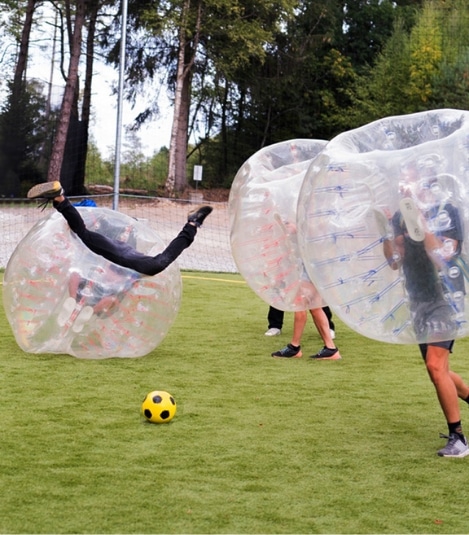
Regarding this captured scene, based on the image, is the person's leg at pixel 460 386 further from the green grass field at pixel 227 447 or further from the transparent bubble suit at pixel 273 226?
the transparent bubble suit at pixel 273 226

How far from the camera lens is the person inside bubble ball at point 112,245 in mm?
7047

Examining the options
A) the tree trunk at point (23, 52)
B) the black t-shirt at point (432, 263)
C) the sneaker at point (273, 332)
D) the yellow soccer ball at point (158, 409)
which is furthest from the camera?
the tree trunk at point (23, 52)

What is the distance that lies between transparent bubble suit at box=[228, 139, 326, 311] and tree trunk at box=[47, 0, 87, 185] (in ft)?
49.1

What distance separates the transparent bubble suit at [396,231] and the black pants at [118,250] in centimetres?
235

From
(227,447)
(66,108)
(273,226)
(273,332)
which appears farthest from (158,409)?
(66,108)

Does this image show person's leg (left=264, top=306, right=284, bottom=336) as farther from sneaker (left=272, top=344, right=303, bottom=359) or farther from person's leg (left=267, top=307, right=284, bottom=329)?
sneaker (left=272, top=344, right=303, bottom=359)

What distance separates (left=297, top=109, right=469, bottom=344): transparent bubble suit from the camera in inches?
176

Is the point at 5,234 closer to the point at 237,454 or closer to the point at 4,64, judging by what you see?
the point at 4,64

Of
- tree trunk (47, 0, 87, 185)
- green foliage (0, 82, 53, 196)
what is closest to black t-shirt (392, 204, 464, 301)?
tree trunk (47, 0, 87, 185)

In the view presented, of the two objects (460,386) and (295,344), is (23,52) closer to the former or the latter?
(295,344)

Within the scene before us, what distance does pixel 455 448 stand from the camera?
16.3ft

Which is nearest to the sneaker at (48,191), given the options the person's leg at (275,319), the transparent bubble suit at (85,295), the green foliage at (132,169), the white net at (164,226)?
the transparent bubble suit at (85,295)

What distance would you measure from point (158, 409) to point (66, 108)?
1860 cm

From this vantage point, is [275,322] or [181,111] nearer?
[275,322]
